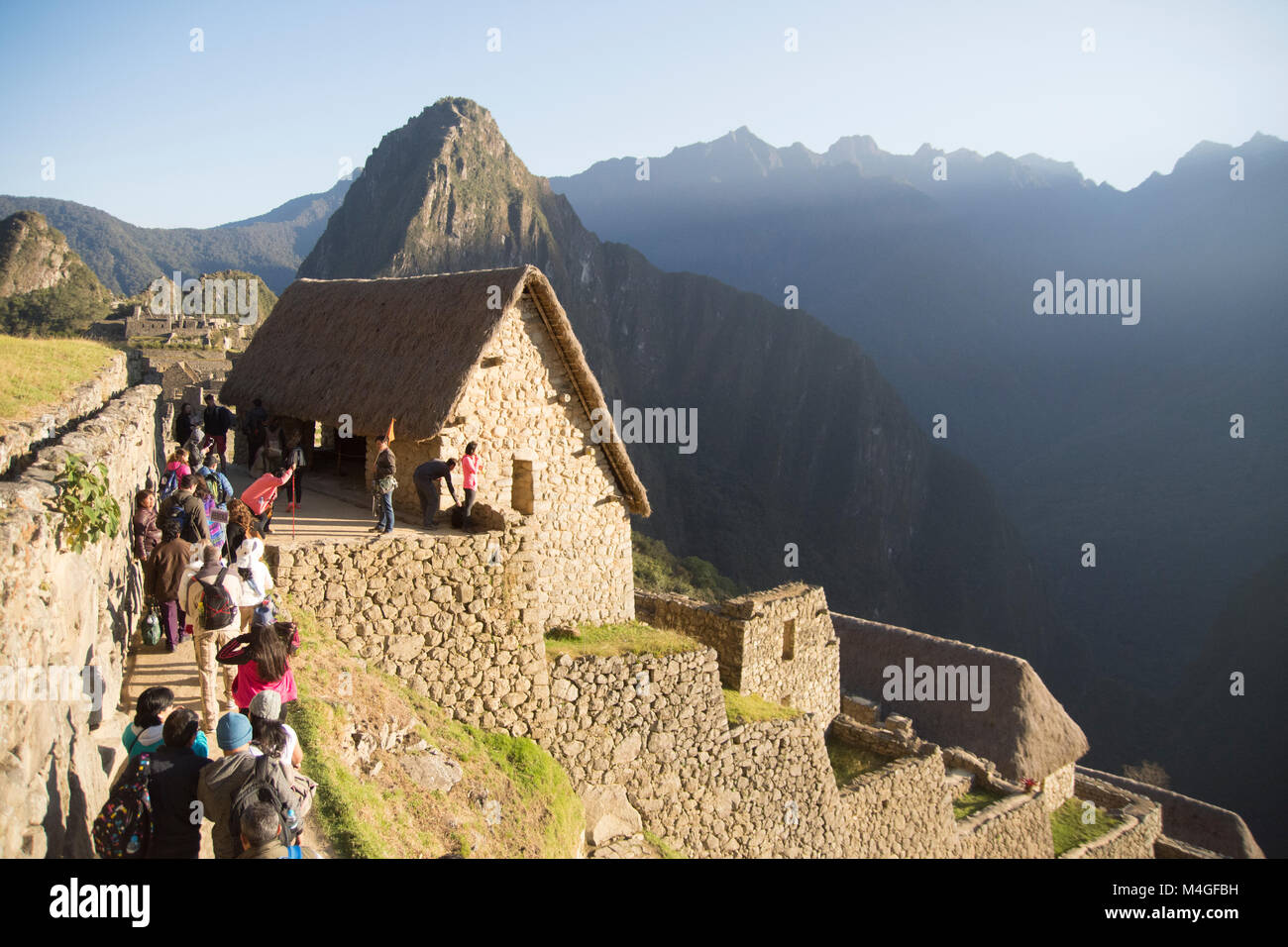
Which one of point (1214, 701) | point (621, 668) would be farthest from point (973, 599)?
point (621, 668)

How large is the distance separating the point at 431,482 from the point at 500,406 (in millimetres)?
1426

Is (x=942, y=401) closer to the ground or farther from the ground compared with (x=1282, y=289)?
closer to the ground

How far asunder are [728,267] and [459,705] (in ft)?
596

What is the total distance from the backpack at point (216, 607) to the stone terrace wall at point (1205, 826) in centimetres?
2906

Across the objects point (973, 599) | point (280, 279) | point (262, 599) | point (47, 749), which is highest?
point (280, 279)

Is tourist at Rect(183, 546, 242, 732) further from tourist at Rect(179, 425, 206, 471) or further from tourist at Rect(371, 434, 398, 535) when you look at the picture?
tourist at Rect(179, 425, 206, 471)

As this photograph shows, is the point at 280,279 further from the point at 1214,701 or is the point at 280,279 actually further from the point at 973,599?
the point at 1214,701

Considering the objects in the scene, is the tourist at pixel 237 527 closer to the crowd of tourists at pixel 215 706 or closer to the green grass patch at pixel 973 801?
the crowd of tourists at pixel 215 706

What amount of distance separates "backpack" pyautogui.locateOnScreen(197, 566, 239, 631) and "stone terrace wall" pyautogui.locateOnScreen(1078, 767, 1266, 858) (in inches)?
1144

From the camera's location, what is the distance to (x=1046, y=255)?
16862 cm

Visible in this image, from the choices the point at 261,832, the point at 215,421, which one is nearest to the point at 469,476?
the point at 215,421

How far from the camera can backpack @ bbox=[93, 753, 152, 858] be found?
169 inches

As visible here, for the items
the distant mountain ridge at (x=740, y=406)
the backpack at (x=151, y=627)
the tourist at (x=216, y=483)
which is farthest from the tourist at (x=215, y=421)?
the distant mountain ridge at (x=740, y=406)

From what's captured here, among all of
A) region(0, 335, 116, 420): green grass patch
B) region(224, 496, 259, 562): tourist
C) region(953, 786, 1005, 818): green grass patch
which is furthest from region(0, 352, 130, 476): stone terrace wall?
region(953, 786, 1005, 818): green grass patch
